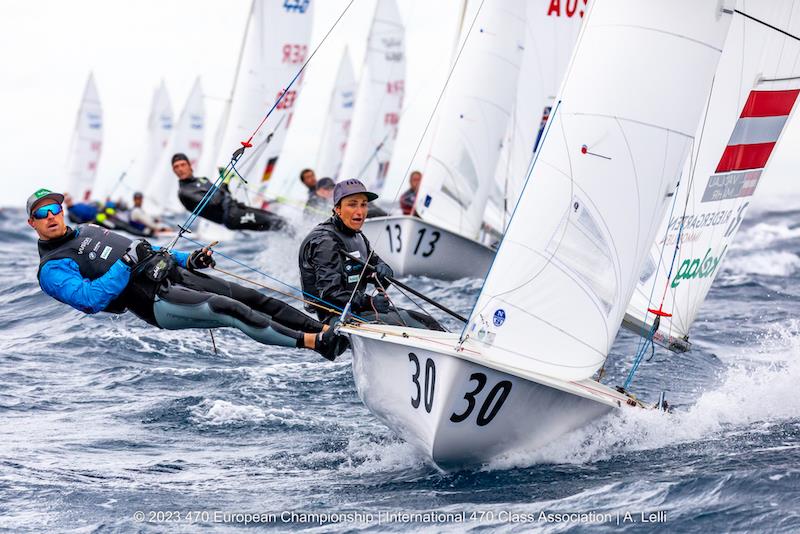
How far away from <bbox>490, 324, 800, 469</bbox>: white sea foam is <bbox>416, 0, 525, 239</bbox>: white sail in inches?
209

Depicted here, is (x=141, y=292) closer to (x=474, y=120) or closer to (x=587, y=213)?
(x=587, y=213)

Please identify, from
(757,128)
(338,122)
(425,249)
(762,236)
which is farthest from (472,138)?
(338,122)

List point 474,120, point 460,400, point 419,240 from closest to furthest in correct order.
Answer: point 460,400 → point 419,240 → point 474,120

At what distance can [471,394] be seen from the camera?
4.32 meters

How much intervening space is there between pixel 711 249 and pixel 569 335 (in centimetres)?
199

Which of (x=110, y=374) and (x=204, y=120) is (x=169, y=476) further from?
(x=204, y=120)

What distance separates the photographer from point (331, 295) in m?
5.31

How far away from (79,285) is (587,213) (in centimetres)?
238

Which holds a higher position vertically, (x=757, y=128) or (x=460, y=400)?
(x=757, y=128)

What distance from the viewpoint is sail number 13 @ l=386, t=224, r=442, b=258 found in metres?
10.4

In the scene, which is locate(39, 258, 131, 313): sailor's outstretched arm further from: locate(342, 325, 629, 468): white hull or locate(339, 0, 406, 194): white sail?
locate(339, 0, 406, 194): white sail

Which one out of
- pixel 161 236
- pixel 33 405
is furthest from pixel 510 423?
pixel 161 236

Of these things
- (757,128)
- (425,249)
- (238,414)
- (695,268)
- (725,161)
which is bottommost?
(238,414)

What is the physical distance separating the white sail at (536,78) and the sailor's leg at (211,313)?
21.5 feet
